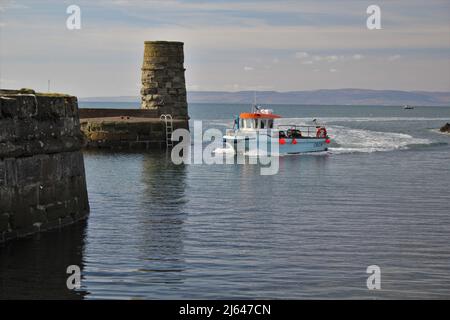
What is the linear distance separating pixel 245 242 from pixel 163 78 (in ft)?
121

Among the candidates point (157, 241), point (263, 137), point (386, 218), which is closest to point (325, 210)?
point (386, 218)

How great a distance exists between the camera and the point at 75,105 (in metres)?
19.4

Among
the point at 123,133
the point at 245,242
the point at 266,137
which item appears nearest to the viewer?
the point at 245,242

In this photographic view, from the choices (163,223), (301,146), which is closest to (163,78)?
(301,146)

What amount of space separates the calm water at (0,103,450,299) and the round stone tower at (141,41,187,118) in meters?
21.4

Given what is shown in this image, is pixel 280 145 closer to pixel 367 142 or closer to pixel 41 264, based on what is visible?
pixel 367 142

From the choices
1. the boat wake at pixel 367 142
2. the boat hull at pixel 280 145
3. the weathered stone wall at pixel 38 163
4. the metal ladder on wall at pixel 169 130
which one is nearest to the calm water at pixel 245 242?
the weathered stone wall at pixel 38 163

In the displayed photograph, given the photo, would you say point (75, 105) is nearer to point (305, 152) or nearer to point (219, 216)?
point (219, 216)

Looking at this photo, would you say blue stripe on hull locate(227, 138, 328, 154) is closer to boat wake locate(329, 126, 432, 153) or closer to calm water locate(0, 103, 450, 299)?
boat wake locate(329, 126, 432, 153)

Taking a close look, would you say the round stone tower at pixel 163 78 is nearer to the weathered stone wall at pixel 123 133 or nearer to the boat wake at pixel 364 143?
the weathered stone wall at pixel 123 133

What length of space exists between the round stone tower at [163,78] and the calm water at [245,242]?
21415 mm

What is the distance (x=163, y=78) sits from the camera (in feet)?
177

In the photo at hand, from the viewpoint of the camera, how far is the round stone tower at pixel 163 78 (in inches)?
2127

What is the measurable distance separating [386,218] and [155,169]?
649 inches
